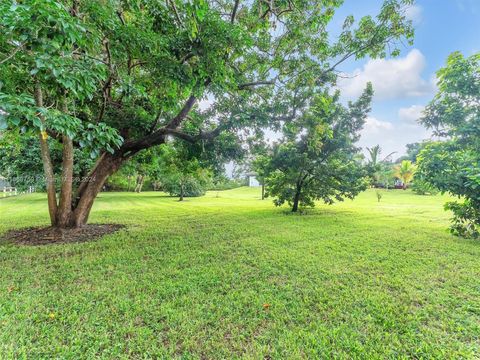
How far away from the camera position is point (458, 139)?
5.87 metres

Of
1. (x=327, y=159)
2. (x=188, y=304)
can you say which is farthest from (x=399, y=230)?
(x=188, y=304)

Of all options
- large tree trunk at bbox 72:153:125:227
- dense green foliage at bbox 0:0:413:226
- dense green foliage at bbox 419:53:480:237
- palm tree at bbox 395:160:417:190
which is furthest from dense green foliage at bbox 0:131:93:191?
palm tree at bbox 395:160:417:190

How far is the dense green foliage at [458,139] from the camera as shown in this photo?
17.8 feet

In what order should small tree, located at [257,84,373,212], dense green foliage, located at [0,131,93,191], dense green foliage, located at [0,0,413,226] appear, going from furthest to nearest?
1. small tree, located at [257,84,373,212]
2. dense green foliage, located at [0,131,93,191]
3. dense green foliage, located at [0,0,413,226]

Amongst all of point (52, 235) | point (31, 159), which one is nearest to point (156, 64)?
point (52, 235)

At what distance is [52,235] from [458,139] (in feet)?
34.9

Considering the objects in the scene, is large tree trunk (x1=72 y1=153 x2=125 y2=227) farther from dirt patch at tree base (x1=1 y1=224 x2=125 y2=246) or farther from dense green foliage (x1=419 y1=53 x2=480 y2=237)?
dense green foliage (x1=419 y1=53 x2=480 y2=237)

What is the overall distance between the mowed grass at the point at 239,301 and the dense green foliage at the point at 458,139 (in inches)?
59.4

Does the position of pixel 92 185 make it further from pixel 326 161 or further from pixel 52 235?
pixel 326 161

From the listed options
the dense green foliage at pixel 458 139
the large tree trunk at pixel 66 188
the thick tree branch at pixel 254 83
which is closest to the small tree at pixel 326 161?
the dense green foliage at pixel 458 139

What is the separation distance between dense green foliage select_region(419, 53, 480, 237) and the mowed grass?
1.51 meters

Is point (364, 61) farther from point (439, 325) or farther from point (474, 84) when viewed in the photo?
Result: point (439, 325)

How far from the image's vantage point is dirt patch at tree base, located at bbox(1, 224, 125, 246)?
206 inches

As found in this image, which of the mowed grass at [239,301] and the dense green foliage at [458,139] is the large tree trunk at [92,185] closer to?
the mowed grass at [239,301]
